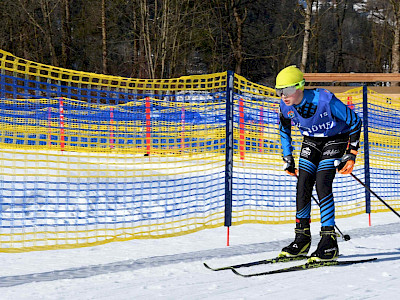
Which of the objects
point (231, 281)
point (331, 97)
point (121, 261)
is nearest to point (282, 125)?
point (331, 97)

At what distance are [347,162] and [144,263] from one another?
2111 mm

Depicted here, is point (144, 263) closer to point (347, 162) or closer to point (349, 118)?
point (347, 162)

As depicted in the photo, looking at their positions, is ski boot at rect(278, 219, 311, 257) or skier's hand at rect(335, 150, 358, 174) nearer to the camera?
skier's hand at rect(335, 150, 358, 174)

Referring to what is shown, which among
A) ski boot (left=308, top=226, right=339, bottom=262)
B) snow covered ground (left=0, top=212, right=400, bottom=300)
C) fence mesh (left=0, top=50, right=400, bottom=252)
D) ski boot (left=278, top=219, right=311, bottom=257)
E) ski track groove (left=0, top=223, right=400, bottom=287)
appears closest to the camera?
snow covered ground (left=0, top=212, right=400, bottom=300)

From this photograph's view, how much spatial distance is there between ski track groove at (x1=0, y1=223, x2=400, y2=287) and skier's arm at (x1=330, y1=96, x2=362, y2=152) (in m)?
1.49

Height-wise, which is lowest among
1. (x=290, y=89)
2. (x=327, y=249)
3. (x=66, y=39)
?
(x=327, y=249)

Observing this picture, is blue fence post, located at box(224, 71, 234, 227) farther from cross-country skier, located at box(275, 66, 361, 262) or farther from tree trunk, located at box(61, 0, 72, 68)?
tree trunk, located at box(61, 0, 72, 68)

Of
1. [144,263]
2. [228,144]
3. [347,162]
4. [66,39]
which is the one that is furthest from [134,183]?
[66,39]

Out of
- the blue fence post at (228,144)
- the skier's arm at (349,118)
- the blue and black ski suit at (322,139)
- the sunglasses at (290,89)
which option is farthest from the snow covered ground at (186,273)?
the sunglasses at (290,89)

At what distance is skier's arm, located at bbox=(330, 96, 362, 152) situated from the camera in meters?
4.71

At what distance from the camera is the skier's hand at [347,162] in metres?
4.70

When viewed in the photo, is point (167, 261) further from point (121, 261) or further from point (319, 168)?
point (319, 168)

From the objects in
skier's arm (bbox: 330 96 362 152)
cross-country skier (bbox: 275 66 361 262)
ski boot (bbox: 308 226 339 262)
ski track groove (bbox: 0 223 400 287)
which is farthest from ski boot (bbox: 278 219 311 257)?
skier's arm (bbox: 330 96 362 152)

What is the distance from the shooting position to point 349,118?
4766 mm
